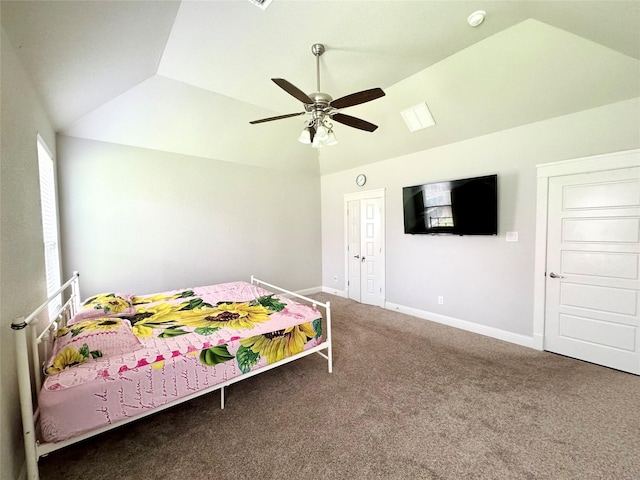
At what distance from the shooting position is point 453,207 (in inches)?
144

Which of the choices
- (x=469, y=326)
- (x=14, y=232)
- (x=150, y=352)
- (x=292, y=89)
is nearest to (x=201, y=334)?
(x=150, y=352)

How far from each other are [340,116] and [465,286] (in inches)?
115

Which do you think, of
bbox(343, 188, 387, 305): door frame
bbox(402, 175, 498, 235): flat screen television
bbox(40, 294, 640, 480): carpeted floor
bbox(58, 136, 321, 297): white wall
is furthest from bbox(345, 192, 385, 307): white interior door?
bbox(40, 294, 640, 480): carpeted floor

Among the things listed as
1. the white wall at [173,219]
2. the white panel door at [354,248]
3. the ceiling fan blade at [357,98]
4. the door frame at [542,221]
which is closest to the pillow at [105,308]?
the white wall at [173,219]

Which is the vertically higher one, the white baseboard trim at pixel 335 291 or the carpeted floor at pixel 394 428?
the white baseboard trim at pixel 335 291

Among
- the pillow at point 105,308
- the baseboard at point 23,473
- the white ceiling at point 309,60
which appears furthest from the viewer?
the pillow at point 105,308

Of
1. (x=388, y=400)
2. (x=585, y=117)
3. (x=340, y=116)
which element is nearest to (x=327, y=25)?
(x=340, y=116)

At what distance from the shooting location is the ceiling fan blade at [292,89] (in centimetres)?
182

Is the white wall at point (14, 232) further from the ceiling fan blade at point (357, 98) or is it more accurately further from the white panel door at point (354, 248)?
the white panel door at point (354, 248)

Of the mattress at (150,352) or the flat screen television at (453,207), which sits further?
the flat screen television at (453,207)

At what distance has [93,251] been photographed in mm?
3506

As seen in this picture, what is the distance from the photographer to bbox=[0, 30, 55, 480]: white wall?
140cm

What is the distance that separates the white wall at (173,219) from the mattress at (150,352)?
1.14m

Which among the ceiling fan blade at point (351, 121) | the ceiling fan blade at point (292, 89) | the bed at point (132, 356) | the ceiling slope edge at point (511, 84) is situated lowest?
the bed at point (132, 356)
